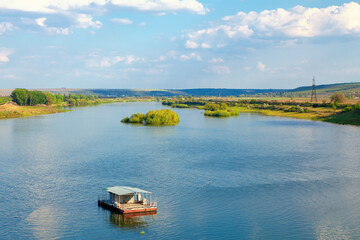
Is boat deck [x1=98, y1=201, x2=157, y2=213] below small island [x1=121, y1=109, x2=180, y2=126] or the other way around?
below

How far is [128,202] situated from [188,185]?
719 cm

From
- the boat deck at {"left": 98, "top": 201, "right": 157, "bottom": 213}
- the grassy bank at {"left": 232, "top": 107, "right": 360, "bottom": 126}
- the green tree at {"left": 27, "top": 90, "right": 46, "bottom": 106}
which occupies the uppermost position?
the green tree at {"left": 27, "top": 90, "right": 46, "bottom": 106}

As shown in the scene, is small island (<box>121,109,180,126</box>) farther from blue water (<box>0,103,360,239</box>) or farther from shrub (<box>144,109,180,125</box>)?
blue water (<box>0,103,360,239</box>)

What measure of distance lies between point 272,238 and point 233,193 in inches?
344

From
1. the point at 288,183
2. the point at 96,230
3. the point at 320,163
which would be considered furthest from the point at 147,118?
the point at 96,230

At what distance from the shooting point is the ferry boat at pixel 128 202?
29.9m

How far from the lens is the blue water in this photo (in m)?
27.1

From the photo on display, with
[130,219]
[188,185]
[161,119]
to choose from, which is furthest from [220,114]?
[130,219]

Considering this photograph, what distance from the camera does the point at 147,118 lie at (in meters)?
88.4

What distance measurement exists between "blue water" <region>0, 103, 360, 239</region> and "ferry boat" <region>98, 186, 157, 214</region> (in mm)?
712

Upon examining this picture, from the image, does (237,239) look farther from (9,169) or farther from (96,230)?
(9,169)

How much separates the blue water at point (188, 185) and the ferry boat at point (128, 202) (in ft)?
2.34

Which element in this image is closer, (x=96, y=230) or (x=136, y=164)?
(x=96, y=230)

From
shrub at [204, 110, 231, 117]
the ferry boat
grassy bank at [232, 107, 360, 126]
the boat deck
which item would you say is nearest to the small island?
shrub at [204, 110, 231, 117]
